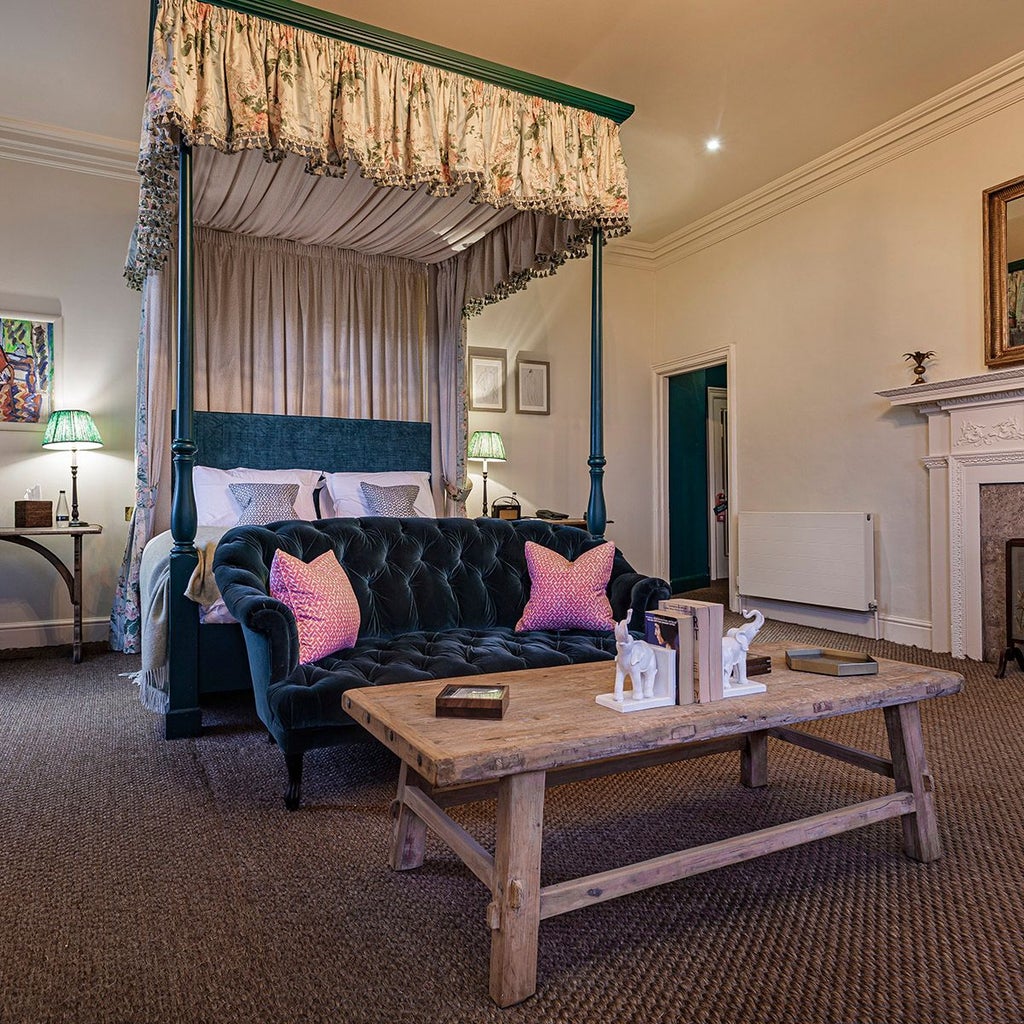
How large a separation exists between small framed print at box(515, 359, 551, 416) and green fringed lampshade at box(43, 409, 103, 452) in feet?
10.1

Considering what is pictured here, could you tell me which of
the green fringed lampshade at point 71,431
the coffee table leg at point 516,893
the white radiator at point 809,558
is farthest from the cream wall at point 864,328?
the green fringed lampshade at point 71,431

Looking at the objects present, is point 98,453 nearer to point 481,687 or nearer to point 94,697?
point 94,697

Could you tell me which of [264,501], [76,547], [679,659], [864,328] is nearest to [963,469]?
[864,328]

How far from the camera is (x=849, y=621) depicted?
4938 millimetres

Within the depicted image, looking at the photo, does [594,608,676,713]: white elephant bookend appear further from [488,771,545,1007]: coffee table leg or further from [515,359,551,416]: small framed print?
[515,359,551,416]: small framed print

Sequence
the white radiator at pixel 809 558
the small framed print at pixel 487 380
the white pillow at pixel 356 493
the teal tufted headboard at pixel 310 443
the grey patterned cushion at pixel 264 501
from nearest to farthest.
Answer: the grey patterned cushion at pixel 264 501
the white pillow at pixel 356 493
the teal tufted headboard at pixel 310 443
the white radiator at pixel 809 558
the small framed print at pixel 487 380

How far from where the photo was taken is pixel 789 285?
5.36 meters

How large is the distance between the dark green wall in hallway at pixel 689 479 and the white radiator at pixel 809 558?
1467 mm

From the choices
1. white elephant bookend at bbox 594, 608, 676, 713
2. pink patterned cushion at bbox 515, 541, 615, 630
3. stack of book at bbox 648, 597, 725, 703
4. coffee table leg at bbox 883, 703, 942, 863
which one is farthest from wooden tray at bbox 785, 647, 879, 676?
pink patterned cushion at bbox 515, 541, 615, 630

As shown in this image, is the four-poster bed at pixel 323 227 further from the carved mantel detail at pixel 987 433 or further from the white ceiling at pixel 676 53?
the carved mantel detail at pixel 987 433

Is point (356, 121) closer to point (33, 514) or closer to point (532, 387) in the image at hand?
point (33, 514)

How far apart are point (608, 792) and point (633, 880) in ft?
2.82

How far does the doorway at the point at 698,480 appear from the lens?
7316 mm

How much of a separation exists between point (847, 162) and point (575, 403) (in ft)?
8.59
